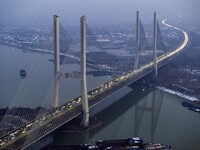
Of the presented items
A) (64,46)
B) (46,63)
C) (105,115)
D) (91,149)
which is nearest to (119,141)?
(91,149)

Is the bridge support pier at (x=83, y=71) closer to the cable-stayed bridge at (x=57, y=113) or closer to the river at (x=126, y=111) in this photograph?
the cable-stayed bridge at (x=57, y=113)

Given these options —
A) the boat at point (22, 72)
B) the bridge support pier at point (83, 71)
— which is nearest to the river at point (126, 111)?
the boat at point (22, 72)

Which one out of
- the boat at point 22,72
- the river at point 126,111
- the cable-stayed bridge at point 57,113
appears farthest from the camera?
the boat at point 22,72

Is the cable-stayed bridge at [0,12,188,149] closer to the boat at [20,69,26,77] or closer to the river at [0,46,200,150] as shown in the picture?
the river at [0,46,200,150]

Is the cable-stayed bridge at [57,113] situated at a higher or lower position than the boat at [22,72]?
higher

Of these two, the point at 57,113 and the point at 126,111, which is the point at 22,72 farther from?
the point at 57,113

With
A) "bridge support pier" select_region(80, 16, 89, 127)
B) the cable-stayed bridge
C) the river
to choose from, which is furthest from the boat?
"bridge support pier" select_region(80, 16, 89, 127)

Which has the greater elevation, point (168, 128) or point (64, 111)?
point (64, 111)

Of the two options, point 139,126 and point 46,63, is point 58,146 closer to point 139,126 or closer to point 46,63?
point 139,126

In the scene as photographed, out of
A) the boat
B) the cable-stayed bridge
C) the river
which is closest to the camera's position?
the cable-stayed bridge
